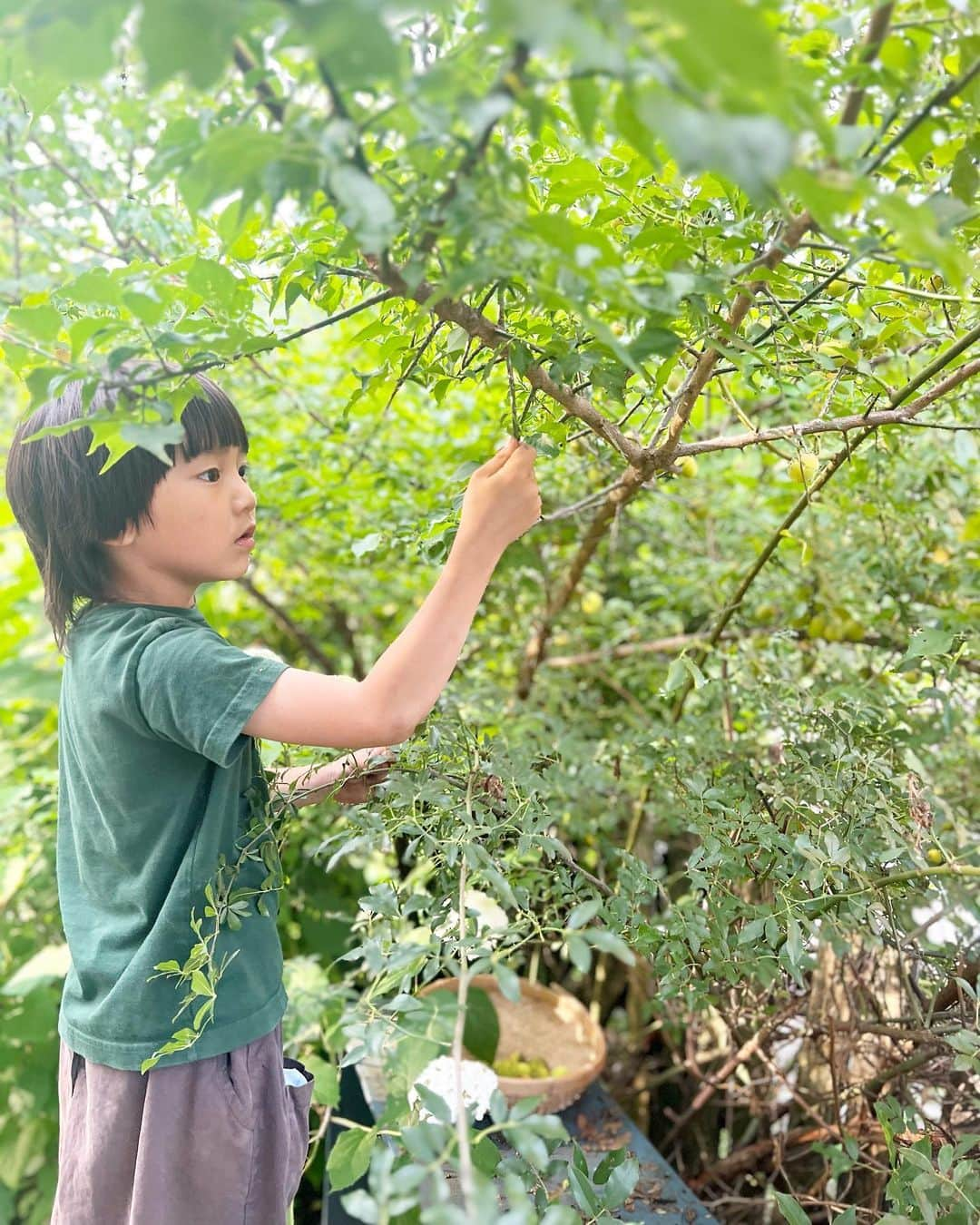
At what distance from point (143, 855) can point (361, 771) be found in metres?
0.22

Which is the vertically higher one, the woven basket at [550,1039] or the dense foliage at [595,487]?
the dense foliage at [595,487]

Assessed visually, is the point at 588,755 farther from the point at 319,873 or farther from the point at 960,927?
the point at 319,873

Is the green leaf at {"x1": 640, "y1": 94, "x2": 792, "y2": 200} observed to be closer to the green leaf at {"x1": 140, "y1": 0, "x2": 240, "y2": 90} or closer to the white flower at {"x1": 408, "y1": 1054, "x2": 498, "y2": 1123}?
the green leaf at {"x1": 140, "y1": 0, "x2": 240, "y2": 90}

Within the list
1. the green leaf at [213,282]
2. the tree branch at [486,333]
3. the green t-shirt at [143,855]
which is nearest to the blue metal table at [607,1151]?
the green t-shirt at [143,855]

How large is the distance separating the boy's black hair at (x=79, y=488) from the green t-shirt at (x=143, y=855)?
0.04m

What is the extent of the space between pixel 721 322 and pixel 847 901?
0.49 metres

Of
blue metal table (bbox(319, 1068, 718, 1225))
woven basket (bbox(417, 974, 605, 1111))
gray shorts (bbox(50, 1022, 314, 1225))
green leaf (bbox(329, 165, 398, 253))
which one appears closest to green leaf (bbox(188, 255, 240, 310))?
green leaf (bbox(329, 165, 398, 253))

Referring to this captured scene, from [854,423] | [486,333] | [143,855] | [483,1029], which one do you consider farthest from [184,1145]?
[854,423]

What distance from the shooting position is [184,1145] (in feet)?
2.95

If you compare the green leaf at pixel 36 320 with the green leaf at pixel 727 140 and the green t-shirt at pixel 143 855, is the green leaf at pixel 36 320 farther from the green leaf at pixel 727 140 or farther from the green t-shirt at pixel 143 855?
the green leaf at pixel 727 140

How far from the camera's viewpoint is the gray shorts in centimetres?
89

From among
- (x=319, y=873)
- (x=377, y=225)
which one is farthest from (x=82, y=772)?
(x=319, y=873)

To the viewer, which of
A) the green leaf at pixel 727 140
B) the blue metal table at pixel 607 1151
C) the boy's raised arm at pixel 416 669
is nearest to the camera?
the green leaf at pixel 727 140

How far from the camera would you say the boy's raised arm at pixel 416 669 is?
74 centimetres
